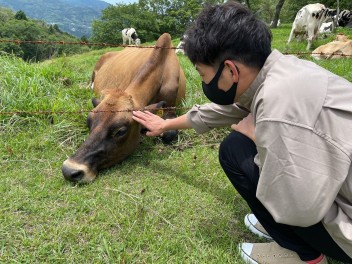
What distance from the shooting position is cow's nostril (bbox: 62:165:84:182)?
3.33 metres

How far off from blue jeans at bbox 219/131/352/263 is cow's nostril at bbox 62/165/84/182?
150cm

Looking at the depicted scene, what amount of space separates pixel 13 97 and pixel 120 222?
2740mm

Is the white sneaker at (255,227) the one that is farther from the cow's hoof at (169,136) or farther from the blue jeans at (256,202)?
the cow's hoof at (169,136)

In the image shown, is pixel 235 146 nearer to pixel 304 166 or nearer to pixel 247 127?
pixel 247 127

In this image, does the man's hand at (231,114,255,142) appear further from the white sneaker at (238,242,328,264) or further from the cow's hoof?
the cow's hoof

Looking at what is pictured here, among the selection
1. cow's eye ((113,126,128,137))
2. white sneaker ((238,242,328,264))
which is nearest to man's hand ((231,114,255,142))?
white sneaker ((238,242,328,264))

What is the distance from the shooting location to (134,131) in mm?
3898

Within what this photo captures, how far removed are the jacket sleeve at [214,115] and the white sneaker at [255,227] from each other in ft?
2.52

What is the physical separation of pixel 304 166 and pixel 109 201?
6.26 ft

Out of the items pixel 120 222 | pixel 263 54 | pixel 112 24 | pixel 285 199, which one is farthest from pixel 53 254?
pixel 112 24

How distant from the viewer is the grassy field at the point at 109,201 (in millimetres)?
2557

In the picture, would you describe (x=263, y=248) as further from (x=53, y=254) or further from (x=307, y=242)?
(x=53, y=254)

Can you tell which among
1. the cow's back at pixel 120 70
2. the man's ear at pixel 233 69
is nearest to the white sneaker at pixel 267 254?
the man's ear at pixel 233 69

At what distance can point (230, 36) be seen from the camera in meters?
1.93
